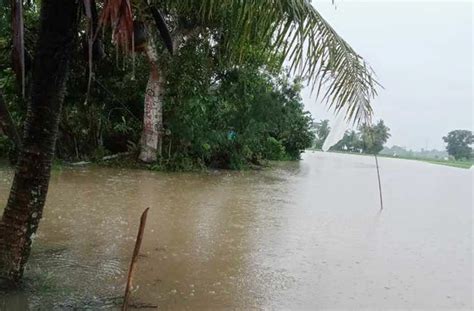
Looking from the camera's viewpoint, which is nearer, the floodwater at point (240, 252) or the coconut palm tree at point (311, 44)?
the coconut palm tree at point (311, 44)

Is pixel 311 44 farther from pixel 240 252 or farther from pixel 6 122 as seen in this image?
pixel 240 252

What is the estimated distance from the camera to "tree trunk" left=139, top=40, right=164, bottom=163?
12.4m

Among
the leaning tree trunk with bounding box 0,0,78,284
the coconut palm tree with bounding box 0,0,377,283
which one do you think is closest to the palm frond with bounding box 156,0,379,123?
the coconut palm tree with bounding box 0,0,377,283

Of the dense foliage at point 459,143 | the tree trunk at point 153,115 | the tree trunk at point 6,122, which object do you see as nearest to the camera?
the tree trunk at point 6,122

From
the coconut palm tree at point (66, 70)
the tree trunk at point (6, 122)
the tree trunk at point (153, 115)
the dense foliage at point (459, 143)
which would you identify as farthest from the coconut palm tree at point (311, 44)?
the dense foliage at point (459, 143)

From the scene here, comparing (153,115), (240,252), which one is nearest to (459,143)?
(153,115)

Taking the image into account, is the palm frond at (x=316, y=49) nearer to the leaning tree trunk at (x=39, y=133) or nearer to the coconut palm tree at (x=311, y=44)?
the coconut palm tree at (x=311, y=44)

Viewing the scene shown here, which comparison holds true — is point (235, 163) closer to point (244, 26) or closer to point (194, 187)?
point (194, 187)

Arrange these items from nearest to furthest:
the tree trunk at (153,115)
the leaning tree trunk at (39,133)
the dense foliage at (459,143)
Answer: the leaning tree trunk at (39,133)
the tree trunk at (153,115)
the dense foliage at (459,143)

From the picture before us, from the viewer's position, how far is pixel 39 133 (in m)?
3.17

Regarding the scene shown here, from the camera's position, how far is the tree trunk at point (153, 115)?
1238 centimetres

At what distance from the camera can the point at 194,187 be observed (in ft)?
34.4

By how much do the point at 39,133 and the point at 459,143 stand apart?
183ft

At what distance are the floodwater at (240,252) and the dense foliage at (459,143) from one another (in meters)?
45.6
